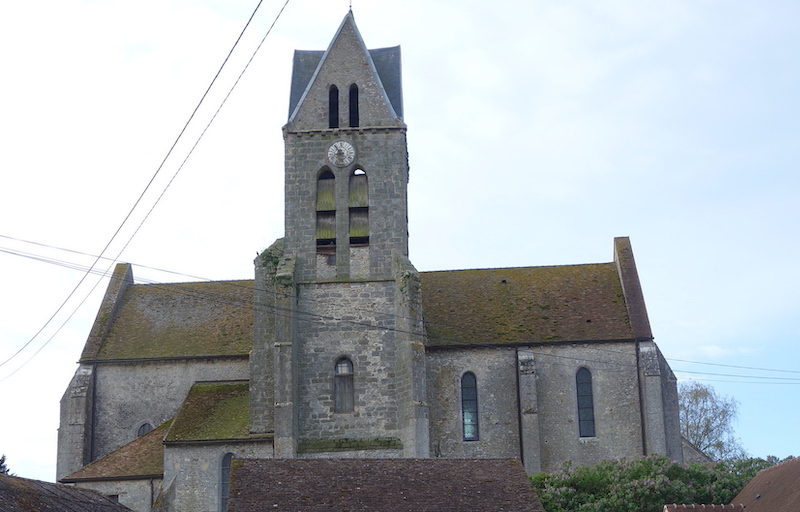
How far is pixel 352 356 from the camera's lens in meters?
40.7

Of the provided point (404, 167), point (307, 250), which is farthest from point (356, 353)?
point (404, 167)

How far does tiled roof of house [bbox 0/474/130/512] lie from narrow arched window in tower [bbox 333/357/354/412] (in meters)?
9.89

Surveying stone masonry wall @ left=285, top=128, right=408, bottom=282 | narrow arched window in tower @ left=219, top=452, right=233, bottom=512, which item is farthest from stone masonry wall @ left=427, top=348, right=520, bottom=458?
narrow arched window in tower @ left=219, top=452, right=233, bottom=512

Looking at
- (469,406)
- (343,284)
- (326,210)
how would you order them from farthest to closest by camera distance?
(469,406) < (326,210) < (343,284)

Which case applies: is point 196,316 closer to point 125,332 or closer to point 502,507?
point 125,332

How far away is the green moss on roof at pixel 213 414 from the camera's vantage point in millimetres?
39094

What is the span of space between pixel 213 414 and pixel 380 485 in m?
12.9

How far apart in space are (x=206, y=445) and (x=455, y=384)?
9954 millimetres

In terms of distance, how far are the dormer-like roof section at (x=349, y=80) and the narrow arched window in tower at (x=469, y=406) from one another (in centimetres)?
1018

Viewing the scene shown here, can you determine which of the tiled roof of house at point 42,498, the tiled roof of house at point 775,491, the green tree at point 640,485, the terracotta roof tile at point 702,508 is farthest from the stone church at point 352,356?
the terracotta roof tile at point 702,508

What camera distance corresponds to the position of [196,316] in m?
46.9

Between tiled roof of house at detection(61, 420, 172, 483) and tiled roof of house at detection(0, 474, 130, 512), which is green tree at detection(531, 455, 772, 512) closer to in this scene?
tiled roof of house at detection(61, 420, 172, 483)

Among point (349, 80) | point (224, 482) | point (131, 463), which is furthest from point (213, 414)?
point (349, 80)

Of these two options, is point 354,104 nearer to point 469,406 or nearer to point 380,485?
point 469,406
